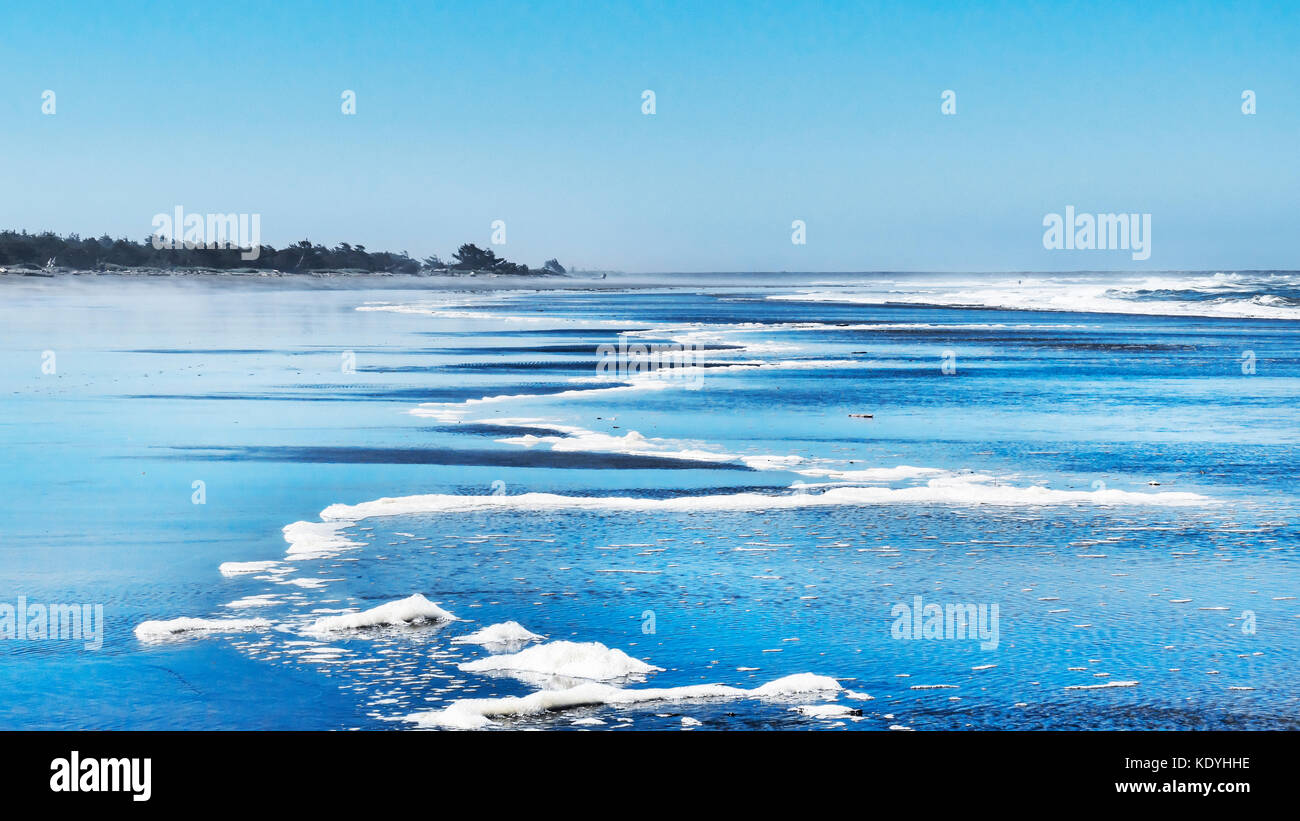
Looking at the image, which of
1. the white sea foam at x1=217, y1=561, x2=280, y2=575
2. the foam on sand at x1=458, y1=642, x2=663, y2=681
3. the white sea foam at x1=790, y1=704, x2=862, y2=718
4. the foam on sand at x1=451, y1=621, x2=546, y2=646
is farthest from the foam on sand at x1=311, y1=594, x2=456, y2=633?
the white sea foam at x1=790, y1=704, x2=862, y2=718

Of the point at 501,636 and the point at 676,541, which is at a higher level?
the point at 676,541

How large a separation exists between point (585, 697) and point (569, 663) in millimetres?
549

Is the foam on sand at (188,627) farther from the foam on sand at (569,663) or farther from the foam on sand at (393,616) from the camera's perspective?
the foam on sand at (569,663)

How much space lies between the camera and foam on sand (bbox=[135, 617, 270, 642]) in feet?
25.1

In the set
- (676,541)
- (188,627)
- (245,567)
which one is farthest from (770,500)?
(188,627)

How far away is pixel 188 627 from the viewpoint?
7754mm

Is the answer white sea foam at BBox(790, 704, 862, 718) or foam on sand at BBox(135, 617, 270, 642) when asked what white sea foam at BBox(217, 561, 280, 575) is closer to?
foam on sand at BBox(135, 617, 270, 642)

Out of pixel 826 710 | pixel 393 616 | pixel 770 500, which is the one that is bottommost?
pixel 826 710

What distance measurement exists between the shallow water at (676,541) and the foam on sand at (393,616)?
0.11m

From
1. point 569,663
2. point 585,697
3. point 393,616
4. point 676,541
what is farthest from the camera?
point 676,541

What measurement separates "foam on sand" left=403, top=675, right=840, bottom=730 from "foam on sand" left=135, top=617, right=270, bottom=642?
1923mm

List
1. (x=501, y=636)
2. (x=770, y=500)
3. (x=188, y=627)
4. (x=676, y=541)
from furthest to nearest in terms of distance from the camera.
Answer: (x=770, y=500), (x=676, y=541), (x=188, y=627), (x=501, y=636)

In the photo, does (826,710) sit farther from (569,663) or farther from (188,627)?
(188,627)
